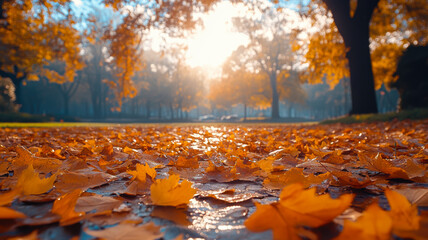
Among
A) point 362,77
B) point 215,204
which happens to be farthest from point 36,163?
point 362,77

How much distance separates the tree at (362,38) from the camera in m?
8.93

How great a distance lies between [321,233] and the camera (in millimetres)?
684

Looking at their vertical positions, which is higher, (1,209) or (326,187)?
(1,209)

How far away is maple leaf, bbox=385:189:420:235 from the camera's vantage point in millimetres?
628

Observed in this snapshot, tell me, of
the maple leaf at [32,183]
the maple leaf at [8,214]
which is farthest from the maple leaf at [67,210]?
the maple leaf at [32,183]

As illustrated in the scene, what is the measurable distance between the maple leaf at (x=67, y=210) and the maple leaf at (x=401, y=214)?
905mm

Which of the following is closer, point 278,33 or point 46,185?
point 46,185

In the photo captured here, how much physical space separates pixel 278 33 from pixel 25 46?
26452 mm

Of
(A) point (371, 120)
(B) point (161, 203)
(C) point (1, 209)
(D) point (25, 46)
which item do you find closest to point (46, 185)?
(C) point (1, 209)

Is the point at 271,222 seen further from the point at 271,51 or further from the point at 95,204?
the point at 271,51

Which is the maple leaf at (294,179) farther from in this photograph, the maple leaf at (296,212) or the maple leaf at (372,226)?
the maple leaf at (372,226)

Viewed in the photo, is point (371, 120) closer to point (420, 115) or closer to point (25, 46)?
point (420, 115)

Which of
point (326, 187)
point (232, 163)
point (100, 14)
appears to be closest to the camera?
point (326, 187)

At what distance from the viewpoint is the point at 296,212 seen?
68 centimetres
